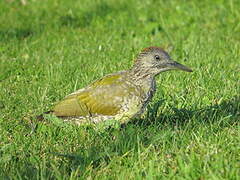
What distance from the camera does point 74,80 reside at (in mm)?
6445

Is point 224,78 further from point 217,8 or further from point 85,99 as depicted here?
point 217,8

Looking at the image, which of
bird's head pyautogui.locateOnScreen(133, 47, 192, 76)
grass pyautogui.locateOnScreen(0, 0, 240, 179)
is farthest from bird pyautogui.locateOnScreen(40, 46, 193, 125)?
grass pyautogui.locateOnScreen(0, 0, 240, 179)

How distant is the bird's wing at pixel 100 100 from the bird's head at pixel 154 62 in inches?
8.2

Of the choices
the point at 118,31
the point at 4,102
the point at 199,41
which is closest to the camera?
the point at 4,102

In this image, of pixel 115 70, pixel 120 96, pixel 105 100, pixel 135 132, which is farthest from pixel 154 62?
pixel 115 70

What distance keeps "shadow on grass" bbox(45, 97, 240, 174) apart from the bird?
0.19m

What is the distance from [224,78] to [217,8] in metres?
3.73

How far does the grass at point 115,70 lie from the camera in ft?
13.4

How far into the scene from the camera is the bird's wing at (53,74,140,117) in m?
4.93

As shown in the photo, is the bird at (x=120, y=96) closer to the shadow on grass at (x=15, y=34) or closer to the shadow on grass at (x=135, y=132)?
the shadow on grass at (x=135, y=132)

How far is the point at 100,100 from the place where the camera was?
16.3 ft

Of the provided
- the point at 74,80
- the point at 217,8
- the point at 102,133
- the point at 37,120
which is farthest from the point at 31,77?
the point at 217,8

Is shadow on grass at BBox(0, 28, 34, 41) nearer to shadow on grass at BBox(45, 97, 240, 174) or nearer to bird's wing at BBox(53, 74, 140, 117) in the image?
bird's wing at BBox(53, 74, 140, 117)

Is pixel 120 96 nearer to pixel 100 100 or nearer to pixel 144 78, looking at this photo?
pixel 100 100
